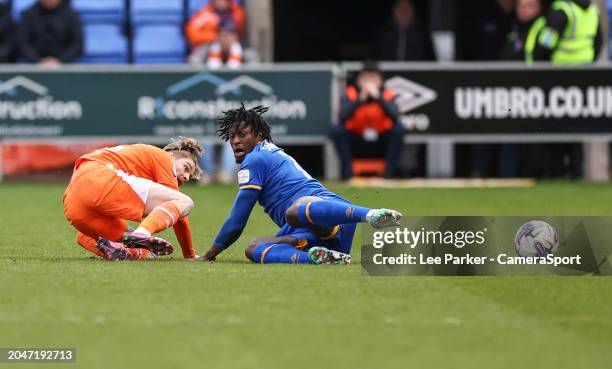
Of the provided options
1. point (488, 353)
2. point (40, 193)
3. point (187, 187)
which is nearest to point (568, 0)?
point (187, 187)

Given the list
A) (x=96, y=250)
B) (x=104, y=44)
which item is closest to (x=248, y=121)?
(x=96, y=250)

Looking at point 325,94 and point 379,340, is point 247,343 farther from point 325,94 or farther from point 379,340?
point 325,94

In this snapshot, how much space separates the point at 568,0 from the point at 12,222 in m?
9.89

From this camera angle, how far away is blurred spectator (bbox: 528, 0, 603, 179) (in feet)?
67.4

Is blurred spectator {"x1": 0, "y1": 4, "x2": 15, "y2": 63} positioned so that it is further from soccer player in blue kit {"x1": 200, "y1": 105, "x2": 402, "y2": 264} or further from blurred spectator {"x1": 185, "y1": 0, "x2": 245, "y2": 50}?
soccer player in blue kit {"x1": 200, "y1": 105, "x2": 402, "y2": 264}

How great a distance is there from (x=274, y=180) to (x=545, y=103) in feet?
37.7

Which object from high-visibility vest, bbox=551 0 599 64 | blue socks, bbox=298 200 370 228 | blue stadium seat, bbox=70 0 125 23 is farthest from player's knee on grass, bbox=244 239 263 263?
blue stadium seat, bbox=70 0 125 23

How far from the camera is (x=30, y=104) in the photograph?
20312 millimetres

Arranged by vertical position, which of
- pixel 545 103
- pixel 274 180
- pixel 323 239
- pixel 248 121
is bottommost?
pixel 545 103

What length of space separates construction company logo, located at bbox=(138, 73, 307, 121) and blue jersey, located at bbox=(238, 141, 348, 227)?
34.8ft

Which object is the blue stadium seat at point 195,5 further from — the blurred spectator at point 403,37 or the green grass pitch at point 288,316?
the green grass pitch at point 288,316

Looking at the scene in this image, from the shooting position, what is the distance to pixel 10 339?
648 cm

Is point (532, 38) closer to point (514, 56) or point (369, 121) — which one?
point (514, 56)

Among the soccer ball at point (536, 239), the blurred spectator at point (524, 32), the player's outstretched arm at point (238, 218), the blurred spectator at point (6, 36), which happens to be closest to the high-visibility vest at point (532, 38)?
the blurred spectator at point (524, 32)
